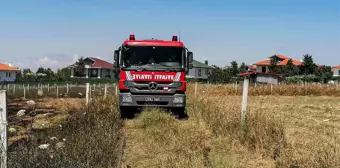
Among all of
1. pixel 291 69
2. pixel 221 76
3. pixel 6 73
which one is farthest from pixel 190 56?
pixel 6 73

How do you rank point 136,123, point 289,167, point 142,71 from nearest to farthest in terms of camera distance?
point 289,167
point 136,123
point 142,71

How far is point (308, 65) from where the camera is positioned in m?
72.5

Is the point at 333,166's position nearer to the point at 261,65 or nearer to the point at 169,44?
the point at 169,44

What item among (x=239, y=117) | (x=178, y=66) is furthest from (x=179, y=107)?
(x=239, y=117)

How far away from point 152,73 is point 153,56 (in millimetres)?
634

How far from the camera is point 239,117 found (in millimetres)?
8766

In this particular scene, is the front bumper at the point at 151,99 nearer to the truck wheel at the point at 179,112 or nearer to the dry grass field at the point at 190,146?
the truck wheel at the point at 179,112

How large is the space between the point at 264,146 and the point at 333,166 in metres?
1.78

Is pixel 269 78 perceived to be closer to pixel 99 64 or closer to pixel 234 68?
pixel 234 68

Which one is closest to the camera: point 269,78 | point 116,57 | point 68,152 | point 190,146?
point 68,152

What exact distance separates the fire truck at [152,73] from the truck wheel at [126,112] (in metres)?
0.43

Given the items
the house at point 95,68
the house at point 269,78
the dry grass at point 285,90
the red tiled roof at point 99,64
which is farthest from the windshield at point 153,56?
the red tiled roof at point 99,64

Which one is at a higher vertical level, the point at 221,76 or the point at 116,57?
the point at 221,76

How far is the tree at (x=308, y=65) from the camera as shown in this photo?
238ft
